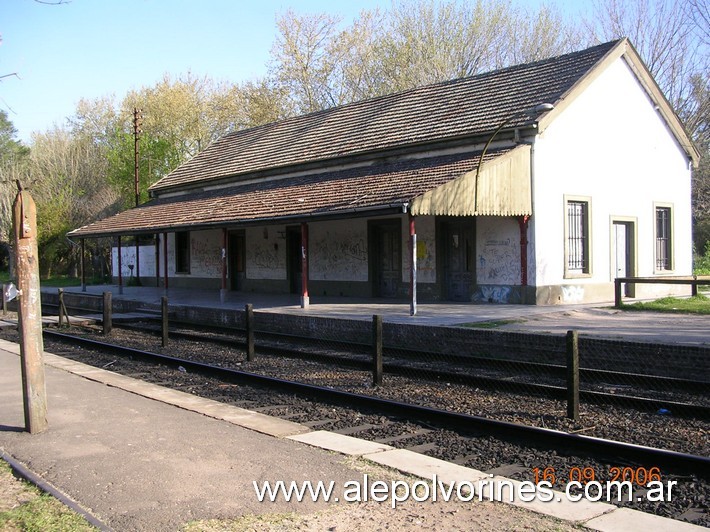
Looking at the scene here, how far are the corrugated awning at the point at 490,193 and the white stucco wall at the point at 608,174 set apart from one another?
1.70 feet

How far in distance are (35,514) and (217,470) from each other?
4.60ft

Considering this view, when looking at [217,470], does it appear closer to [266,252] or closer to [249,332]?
[249,332]

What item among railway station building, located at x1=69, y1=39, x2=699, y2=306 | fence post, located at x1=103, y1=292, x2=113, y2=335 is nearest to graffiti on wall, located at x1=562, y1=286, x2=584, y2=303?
railway station building, located at x1=69, y1=39, x2=699, y2=306

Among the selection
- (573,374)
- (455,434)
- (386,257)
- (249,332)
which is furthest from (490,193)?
(455,434)

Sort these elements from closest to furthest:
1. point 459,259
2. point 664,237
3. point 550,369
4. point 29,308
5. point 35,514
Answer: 1. point 35,514
2. point 29,308
3. point 550,369
4. point 459,259
5. point 664,237

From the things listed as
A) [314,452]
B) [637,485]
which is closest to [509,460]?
[637,485]

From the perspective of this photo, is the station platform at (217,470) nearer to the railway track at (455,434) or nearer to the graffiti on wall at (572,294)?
the railway track at (455,434)

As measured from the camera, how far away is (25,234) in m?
6.73

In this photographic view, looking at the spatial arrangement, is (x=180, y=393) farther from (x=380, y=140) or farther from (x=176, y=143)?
(x=176, y=143)

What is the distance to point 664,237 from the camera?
22.6m

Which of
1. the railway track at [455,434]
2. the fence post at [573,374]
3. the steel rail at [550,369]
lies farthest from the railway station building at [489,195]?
the fence post at [573,374]

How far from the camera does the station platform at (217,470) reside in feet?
14.8

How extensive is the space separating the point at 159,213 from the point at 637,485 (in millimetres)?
25728

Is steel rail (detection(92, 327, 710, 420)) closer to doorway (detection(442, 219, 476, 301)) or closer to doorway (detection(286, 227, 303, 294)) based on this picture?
doorway (detection(442, 219, 476, 301))
